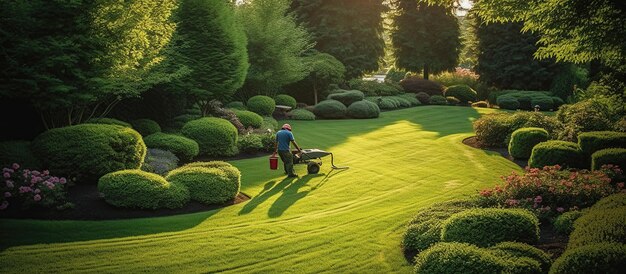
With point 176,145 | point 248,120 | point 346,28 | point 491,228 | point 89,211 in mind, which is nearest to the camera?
point 491,228

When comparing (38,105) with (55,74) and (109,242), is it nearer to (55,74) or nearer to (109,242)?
(55,74)

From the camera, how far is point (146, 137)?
57.3 ft

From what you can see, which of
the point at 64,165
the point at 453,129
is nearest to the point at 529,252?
the point at 64,165

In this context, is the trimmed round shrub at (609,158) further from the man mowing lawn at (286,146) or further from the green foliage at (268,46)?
the green foliage at (268,46)

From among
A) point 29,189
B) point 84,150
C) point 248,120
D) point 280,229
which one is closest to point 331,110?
point 248,120

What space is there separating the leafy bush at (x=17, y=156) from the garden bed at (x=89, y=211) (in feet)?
3.64

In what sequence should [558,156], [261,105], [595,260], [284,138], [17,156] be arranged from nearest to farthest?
1. [595,260]
2. [17,156]
3. [558,156]
4. [284,138]
5. [261,105]

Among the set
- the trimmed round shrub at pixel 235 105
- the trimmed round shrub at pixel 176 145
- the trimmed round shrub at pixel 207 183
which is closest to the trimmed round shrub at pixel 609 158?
the trimmed round shrub at pixel 207 183

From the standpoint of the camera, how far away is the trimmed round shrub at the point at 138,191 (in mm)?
10992

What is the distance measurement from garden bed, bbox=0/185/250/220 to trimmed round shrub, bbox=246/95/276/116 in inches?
669

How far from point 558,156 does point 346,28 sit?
30241mm

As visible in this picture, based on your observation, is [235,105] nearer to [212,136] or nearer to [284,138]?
[212,136]

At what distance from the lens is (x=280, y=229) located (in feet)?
33.6

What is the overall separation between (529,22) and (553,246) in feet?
26.1
